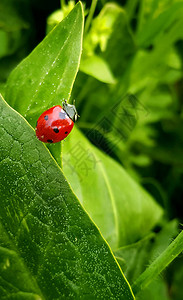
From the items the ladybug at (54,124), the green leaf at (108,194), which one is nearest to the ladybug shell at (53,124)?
the ladybug at (54,124)

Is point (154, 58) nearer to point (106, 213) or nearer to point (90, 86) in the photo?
point (90, 86)

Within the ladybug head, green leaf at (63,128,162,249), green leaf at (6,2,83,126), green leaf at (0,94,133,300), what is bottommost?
green leaf at (63,128,162,249)

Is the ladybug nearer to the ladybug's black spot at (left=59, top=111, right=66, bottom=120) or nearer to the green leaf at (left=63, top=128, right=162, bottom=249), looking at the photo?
the ladybug's black spot at (left=59, top=111, right=66, bottom=120)

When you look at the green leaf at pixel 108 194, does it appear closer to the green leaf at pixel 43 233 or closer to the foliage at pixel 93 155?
the foliage at pixel 93 155

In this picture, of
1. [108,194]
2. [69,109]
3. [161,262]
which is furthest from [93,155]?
[161,262]

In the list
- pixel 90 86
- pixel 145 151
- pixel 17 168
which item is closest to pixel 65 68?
pixel 17 168

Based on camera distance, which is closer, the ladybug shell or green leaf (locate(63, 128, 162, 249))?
the ladybug shell

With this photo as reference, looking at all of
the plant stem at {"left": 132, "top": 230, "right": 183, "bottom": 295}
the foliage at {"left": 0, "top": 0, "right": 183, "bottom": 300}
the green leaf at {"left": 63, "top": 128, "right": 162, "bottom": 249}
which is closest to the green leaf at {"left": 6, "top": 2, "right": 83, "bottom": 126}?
the foliage at {"left": 0, "top": 0, "right": 183, "bottom": 300}
